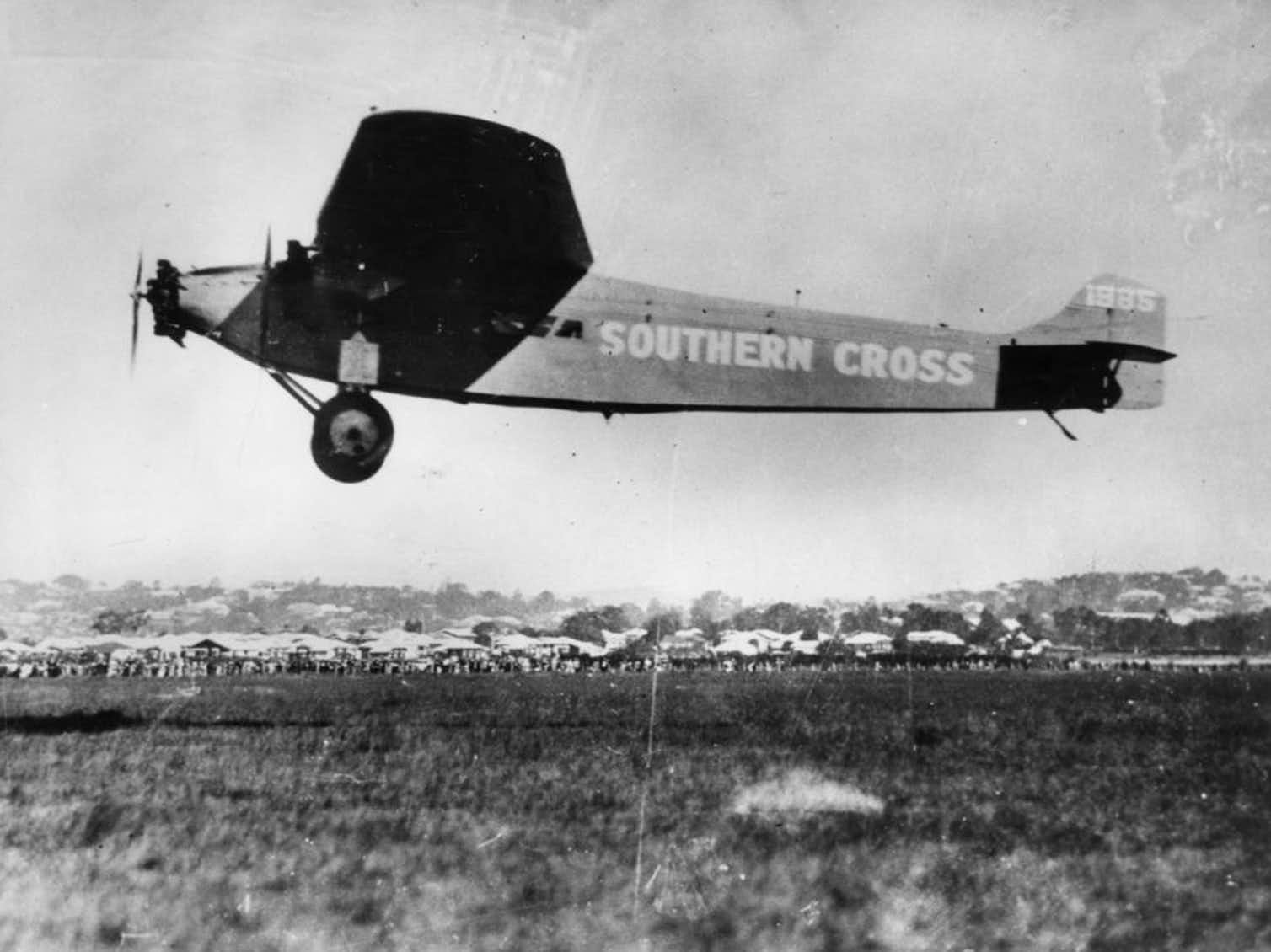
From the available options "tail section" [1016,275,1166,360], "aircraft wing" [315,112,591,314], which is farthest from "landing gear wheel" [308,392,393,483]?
"tail section" [1016,275,1166,360]

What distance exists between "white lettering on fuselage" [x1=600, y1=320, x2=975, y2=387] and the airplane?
0.7 inches

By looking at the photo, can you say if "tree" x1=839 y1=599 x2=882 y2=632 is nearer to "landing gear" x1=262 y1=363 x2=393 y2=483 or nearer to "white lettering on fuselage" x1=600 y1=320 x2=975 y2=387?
"white lettering on fuselage" x1=600 y1=320 x2=975 y2=387

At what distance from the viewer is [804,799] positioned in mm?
6332

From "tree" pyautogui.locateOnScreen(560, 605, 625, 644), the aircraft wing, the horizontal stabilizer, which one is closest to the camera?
the aircraft wing

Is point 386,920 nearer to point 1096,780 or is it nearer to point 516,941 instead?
point 516,941

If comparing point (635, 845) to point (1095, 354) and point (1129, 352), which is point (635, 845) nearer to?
point (1095, 354)

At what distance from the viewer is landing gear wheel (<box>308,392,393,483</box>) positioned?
332 inches

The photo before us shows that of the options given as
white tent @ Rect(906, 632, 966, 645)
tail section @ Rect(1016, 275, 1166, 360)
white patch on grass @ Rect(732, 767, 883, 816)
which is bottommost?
white tent @ Rect(906, 632, 966, 645)

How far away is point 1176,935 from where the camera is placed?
15.2ft

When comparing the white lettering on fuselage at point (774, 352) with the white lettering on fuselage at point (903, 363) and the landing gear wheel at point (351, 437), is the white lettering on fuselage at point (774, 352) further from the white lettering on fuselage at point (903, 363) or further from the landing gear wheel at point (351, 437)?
the landing gear wheel at point (351, 437)

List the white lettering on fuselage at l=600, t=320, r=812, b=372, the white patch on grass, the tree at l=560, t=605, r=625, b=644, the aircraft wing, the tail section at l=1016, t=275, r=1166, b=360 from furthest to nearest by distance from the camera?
the tree at l=560, t=605, r=625, b=644 < the tail section at l=1016, t=275, r=1166, b=360 < the white lettering on fuselage at l=600, t=320, r=812, b=372 < the aircraft wing < the white patch on grass

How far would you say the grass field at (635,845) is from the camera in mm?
4719

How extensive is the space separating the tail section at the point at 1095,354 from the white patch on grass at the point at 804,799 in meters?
4.86

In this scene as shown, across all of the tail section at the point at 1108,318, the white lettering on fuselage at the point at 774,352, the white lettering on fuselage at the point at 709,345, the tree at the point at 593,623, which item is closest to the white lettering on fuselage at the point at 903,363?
the white lettering on fuselage at the point at 774,352
